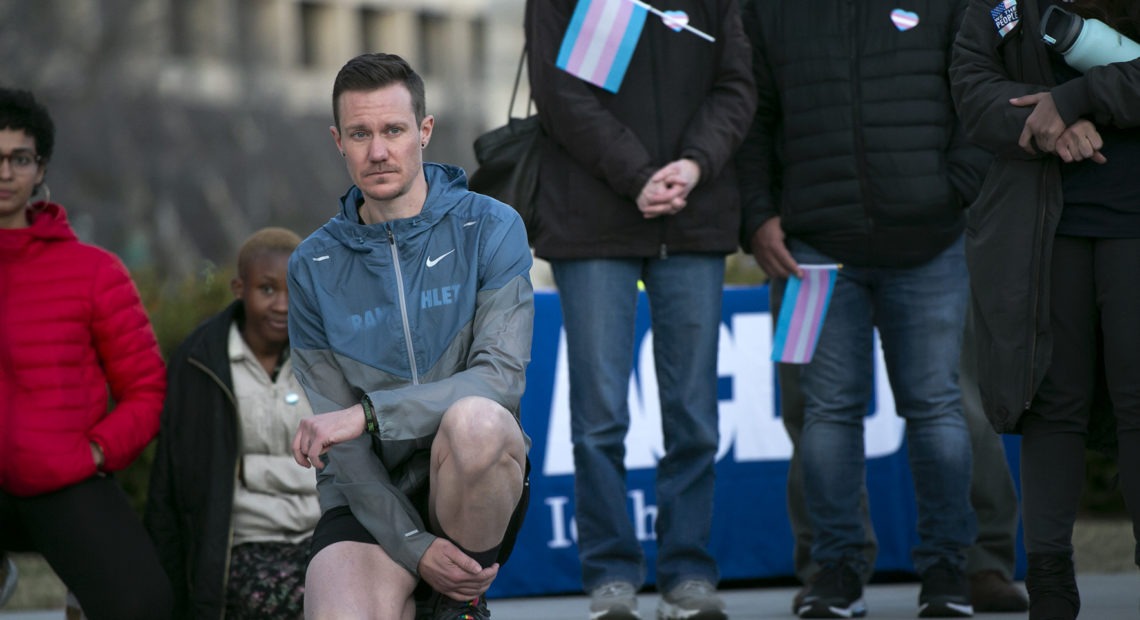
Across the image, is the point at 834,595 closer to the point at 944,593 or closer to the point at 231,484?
the point at 944,593

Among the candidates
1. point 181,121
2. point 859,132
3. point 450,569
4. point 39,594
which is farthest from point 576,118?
point 181,121

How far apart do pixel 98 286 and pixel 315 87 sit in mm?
40351

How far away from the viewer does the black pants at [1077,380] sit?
4797 mm

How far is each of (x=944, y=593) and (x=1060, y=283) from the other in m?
1.56

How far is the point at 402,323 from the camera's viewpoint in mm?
4742

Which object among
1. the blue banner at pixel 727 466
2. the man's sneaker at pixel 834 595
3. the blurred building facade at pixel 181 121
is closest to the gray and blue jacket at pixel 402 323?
the man's sneaker at pixel 834 595

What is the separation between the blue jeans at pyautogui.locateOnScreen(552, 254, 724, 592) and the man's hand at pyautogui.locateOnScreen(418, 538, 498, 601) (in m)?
1.49

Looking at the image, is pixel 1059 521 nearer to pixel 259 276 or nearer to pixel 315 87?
pixel 259 276

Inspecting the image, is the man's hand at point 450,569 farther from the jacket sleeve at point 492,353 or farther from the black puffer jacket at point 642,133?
the black puffer jacket at point 642,133

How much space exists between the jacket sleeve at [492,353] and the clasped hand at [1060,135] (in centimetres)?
146

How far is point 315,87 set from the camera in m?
45.7

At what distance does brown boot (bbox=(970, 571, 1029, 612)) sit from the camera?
6312mm

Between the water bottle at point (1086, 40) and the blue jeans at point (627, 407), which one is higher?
the water bottle at point (1086, 40)

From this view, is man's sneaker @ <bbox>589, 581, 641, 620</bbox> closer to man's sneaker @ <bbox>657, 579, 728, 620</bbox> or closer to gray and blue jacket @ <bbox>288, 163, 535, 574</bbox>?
man's sneaker @ <bbox>657, 579, 728, 620</bbox>
